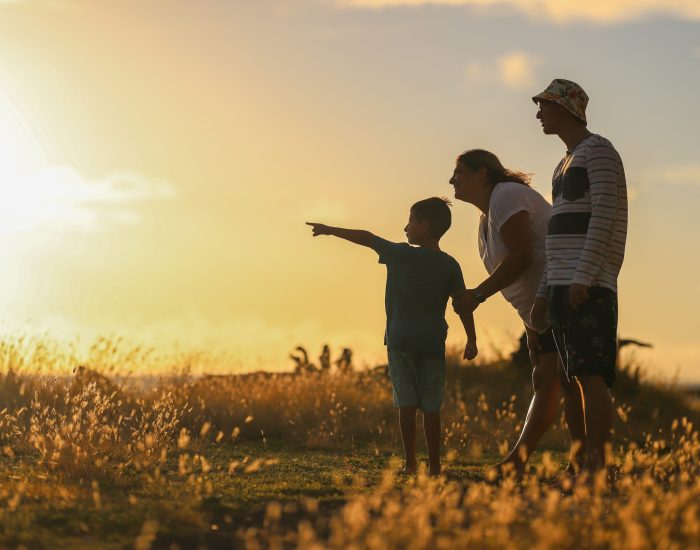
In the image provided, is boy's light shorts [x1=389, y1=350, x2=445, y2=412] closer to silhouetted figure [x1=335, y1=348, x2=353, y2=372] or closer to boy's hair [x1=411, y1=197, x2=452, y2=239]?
boy's hair [x1=411, y1=197, x2=452, y2=239]

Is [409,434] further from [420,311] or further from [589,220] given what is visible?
[589,220]

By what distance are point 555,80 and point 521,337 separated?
37.3 feet

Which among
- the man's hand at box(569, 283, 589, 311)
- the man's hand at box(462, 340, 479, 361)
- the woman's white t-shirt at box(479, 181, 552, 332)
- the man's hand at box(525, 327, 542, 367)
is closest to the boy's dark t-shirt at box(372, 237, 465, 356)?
the man's hand at box(462, 340, 479, 361)

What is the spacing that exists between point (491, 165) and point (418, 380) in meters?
1.60

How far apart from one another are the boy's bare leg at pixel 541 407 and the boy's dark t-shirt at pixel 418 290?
729 millimetres

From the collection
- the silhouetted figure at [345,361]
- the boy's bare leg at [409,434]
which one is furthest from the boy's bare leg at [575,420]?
the silhouetted figure at [345,361]

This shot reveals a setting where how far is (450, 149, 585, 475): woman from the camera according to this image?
276 inches

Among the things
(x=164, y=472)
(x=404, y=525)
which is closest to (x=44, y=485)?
(x=164, y=472)

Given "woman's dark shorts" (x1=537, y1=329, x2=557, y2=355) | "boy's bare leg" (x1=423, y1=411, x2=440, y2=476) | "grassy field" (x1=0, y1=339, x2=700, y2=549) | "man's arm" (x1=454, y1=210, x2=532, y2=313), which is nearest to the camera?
"grassy field" (x1=0, y1=339, x2=700, y2=549)

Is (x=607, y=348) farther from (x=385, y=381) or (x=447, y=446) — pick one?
(x=385, y=381)

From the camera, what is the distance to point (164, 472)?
772 cm

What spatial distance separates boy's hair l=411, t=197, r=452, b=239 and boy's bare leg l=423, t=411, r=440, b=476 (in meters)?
1.28

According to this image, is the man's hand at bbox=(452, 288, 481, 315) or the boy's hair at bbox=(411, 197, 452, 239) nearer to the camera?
the man's hand at bbox=(452, 288, 481, 315)

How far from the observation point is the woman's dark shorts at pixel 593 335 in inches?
→ 246
